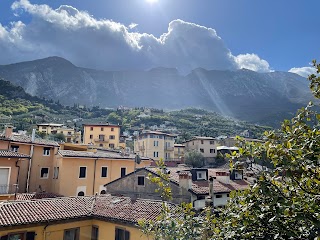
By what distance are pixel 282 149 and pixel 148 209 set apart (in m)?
13.4

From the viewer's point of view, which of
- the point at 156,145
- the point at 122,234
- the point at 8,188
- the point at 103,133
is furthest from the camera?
the point at 103,133

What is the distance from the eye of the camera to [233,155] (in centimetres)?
376

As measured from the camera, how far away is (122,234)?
49.2 feet

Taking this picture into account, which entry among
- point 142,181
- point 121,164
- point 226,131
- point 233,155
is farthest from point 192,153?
point 226,131

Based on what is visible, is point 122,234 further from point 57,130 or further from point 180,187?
point 57,130

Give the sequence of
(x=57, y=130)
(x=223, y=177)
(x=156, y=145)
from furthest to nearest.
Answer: (x=57, y=130)
(x=156, y=145)
(x=223, y=177)

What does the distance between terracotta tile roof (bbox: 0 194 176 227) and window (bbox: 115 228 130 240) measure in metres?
0.72

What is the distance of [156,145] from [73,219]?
57208mm

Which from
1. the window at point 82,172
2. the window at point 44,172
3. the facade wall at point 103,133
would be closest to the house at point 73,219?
the window at point 82,172

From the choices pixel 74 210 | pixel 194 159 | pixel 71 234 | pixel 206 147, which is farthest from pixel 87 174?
pixel 206 147

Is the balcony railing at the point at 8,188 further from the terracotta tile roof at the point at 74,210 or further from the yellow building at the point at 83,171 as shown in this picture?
the yellow building at the point at 83,171

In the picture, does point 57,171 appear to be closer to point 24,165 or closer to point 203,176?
point 24,165

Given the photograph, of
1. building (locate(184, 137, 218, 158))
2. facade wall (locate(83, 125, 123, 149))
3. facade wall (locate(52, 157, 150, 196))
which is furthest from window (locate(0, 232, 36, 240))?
facade wall (locate(83, 125, 123, 149))

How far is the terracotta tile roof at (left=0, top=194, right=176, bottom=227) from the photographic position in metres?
14.2
